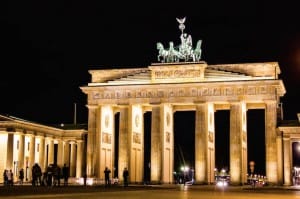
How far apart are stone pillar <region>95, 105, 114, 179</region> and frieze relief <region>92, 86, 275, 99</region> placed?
2.44 m

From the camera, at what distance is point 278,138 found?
245 ft

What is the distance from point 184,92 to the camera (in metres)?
77.1

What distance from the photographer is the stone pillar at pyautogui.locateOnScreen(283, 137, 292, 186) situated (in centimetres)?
7412

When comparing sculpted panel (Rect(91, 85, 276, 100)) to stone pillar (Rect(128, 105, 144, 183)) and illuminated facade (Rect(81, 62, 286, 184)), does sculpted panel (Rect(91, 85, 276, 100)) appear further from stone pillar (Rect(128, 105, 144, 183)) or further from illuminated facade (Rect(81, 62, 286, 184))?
stone pillar (Rect(128, 105, 144, 183))

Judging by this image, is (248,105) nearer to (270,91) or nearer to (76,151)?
(270,91)

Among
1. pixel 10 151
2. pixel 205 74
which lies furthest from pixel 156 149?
pixel 10 151

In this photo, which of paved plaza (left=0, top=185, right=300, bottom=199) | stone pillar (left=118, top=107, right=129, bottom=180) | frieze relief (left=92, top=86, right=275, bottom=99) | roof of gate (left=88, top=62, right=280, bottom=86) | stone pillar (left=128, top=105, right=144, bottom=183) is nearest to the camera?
paved plaza (left=0, top=185, right=300, bottom=199)

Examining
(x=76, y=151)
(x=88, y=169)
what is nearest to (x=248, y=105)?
(x=88, y=169)

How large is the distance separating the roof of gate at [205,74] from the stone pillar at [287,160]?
8477mm

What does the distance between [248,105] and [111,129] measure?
20093mm

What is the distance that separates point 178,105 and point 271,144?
1499cm

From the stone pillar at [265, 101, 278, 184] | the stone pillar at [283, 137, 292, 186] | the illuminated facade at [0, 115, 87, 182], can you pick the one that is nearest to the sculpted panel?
the stone pillar at [265, 101, 278, 184]

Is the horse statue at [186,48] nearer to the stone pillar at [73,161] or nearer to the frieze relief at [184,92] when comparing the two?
the frieze relief at [184,92]

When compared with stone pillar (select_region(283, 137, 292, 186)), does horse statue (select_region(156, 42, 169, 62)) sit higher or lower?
higher
